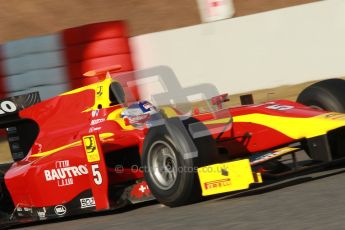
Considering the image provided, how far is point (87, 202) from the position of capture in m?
6.04

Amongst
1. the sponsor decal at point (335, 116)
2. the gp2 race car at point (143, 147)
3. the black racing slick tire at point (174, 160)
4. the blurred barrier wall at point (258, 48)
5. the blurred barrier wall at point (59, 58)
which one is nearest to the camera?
the black racing slick tire at point (174, 160)

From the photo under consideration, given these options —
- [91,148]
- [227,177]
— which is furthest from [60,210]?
[227,177]

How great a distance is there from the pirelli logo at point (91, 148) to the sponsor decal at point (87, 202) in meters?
0.33

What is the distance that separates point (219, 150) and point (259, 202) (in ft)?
3.43

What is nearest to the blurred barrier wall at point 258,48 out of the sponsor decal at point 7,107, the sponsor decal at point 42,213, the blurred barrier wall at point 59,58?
the blurred barrier wall at point 59,58

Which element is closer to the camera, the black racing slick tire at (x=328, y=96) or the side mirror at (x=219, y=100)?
the side mirror at (x=219, y=100)

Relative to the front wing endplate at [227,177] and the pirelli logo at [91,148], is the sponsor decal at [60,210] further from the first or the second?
the front wing endplate at [227,177]

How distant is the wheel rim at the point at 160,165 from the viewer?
5613mm

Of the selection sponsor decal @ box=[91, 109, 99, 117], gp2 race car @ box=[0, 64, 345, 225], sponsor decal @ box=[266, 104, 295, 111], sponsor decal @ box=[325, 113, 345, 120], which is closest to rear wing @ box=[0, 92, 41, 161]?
gp2 race car @ box=[0, 64, 345, 225]

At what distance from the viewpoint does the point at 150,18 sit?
54.5ft

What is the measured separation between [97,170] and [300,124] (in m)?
1.63

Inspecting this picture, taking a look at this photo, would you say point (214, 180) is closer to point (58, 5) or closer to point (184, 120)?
point (184, 120)

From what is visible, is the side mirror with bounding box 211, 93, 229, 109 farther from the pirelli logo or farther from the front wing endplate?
the pirelli logo

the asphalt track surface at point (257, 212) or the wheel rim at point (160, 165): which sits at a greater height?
the wheel rim at point (160, 165)
